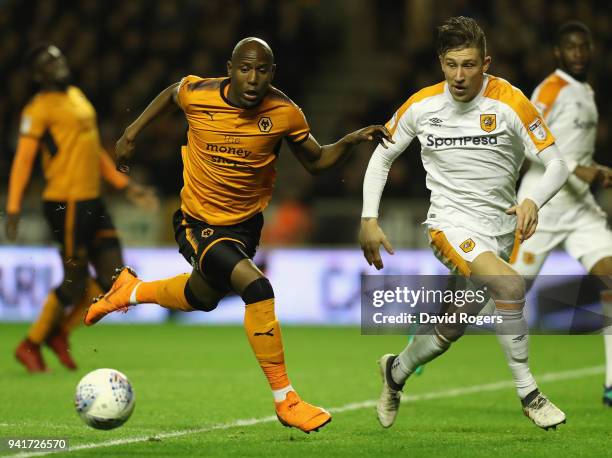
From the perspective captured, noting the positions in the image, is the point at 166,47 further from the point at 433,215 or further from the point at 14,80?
the point at 433,215

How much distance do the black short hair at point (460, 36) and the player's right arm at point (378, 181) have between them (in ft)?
1.35

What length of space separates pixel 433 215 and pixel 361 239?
0.53m

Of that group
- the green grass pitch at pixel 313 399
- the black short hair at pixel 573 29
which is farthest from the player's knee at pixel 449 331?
the black short hair at pixel 573 29

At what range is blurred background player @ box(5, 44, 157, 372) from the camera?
973 centimetres

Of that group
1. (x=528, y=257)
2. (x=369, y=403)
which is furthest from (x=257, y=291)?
(x=528, y=257)

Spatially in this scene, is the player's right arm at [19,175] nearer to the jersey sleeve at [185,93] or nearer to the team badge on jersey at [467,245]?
the jersey sleeve at [185,93]

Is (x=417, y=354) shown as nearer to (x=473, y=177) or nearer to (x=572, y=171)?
(x=473, y=177)

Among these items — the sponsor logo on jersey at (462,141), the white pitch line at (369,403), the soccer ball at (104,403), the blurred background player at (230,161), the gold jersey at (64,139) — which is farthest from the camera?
the gold jersey at (64,139)

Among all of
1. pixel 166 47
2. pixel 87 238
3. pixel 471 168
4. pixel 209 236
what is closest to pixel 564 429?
pixel 471 168

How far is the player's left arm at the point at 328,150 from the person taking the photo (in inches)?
261

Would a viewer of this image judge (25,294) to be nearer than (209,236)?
No

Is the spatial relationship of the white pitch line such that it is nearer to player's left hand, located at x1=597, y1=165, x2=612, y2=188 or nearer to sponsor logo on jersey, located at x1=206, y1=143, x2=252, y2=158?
sponsor logo on jersey, located at x1=206, y1=143, x2=252, y2=158

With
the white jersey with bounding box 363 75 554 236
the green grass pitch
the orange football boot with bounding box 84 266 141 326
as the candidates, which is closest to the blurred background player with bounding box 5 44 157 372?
the green grass pitch

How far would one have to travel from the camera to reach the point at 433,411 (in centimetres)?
761
